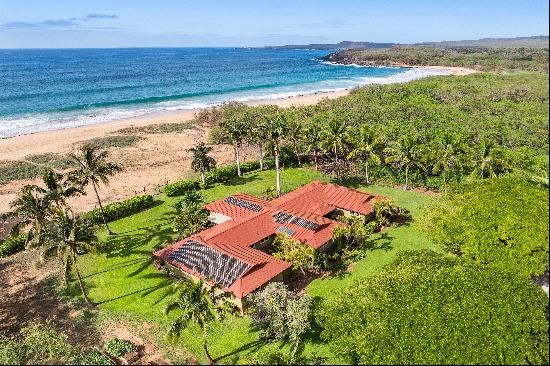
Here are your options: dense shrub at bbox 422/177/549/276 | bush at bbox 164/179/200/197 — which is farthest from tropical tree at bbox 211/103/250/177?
dense shrub at bbox 422/177/549/276

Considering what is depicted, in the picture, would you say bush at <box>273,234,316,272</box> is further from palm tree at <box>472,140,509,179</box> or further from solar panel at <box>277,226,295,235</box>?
palm tree at <box>472,140,509,179</box>

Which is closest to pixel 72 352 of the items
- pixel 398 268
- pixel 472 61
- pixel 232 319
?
pixel 232 319

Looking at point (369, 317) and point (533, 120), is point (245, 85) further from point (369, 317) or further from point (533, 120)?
point (369, 317)

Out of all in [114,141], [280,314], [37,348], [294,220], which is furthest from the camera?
[114,141]

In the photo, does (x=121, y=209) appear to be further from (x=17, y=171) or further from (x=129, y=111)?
(x=129, y=111)

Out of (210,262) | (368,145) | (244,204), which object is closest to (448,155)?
(368,145)
